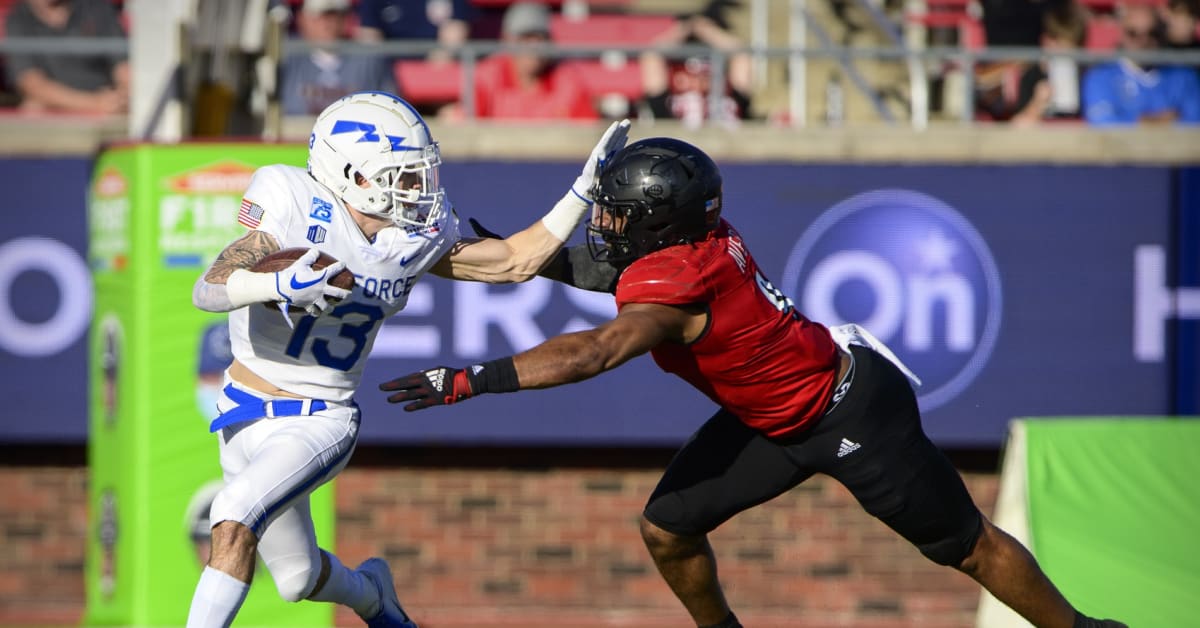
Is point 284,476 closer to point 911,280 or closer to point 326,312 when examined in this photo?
point 326,312

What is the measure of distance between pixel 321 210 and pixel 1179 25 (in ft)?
20.9

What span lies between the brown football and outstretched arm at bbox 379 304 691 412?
1.18 ft

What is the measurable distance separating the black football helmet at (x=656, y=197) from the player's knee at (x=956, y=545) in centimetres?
129

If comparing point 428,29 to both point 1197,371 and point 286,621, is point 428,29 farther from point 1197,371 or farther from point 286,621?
point 1197,371

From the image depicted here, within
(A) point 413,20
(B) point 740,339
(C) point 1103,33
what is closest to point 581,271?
(B) point 740,339

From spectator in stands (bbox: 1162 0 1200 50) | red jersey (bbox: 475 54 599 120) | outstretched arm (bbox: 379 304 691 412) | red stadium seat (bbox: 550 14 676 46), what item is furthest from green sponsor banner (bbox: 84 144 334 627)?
spectator in stands (bbox: 1162 0 1200 50)

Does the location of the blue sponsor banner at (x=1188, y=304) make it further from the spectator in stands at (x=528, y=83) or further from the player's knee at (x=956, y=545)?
the player's knee at (x=956, y=545)

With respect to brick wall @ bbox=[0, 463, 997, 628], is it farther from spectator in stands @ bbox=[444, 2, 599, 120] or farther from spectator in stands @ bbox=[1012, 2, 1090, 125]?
spectator in stands @ bbox=[1012, 2, 1090, 125]

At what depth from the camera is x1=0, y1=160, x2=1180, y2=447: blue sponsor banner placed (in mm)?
7746

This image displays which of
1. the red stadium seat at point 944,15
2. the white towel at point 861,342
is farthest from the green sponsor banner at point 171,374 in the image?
the red stadium seat at point 944,15

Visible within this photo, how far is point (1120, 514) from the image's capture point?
650cm

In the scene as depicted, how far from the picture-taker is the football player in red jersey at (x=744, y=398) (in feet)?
14.6

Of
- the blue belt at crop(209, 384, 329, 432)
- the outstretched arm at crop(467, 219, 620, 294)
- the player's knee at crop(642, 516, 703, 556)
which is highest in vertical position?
the outstretched arm at crop(467, 219, 620, 294)

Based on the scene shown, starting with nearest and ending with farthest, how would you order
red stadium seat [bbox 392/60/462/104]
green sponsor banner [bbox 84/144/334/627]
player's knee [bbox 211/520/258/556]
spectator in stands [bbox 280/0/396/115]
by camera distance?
1. player's knee [bbox 211/520/258/556]
2. green sponsor banner [bbox 84/144/334/627]
3. spectator in stands [bbox 280/0/396/115]
4. red stadium seat [bbox 392/60/462/104]
